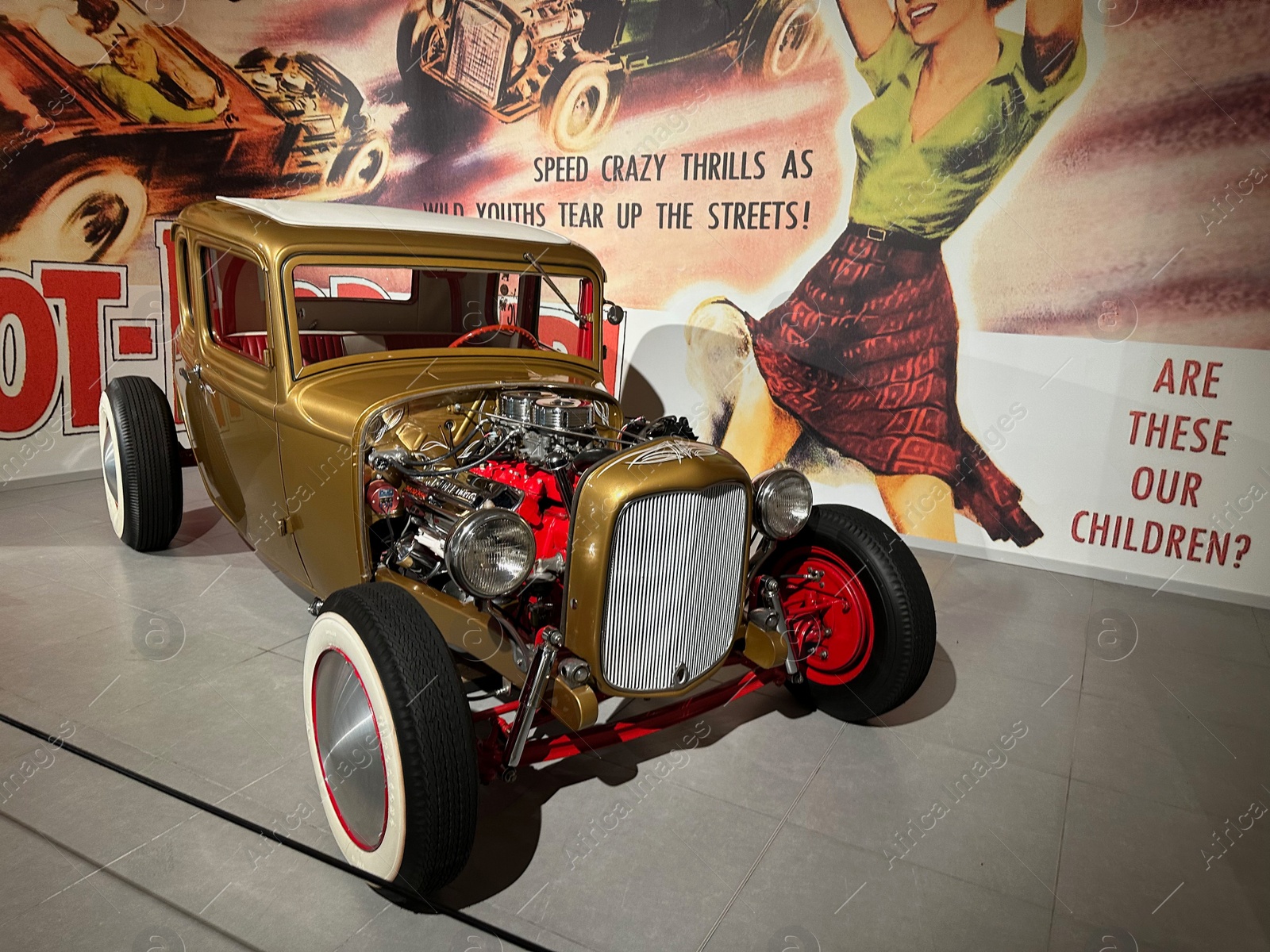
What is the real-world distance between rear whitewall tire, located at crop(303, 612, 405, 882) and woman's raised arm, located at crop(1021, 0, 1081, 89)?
4136 mm

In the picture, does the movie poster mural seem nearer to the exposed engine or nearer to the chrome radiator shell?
Result: the exposed engine

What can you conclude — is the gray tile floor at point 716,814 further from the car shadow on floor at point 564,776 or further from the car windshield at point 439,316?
the car windshield at point 439,316

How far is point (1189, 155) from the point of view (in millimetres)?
3891

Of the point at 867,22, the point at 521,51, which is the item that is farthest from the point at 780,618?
the point at 521,51

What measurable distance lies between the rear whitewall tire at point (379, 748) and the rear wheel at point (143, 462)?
232 centimetres

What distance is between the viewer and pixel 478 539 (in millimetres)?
1980

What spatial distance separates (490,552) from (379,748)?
504mm

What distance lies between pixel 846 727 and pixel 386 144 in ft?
17.0

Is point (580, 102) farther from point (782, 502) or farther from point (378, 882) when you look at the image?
point (378, 882)

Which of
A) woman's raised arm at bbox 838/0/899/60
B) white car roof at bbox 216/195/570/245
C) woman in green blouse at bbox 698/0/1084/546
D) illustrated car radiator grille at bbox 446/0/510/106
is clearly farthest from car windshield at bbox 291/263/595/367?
illustrated car radiator grille at bbox 446/0/510/106

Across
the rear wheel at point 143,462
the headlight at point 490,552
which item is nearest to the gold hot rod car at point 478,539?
the headlight at point 490,552

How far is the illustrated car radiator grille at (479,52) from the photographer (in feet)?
18.3

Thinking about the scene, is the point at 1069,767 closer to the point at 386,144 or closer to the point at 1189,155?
the point at 1189,155

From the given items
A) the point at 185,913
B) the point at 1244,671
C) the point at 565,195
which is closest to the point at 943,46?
the point at 565,195
